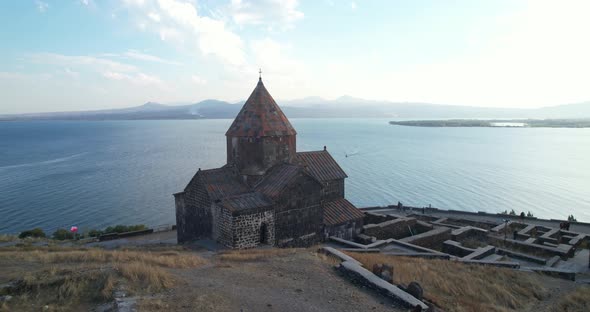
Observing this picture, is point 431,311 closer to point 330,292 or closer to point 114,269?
point 330,292

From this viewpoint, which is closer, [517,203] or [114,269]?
[114,269]

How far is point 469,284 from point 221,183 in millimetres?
9993

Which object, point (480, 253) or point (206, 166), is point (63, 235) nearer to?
point (480, 253)

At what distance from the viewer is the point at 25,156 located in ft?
246

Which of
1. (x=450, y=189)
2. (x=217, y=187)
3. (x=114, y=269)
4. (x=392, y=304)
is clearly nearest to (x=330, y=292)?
(x=392, y=304)

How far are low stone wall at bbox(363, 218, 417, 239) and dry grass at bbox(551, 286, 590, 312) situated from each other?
827 cm

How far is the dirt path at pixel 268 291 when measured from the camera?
7.20m

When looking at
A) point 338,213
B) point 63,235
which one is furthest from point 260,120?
point 63,235

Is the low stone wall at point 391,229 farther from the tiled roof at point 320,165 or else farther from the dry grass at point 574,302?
the dry grass at point 574,302

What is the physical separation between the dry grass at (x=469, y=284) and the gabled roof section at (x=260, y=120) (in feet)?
21.8

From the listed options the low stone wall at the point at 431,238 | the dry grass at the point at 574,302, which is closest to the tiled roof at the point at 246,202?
the low stone wall at the point at 431,238

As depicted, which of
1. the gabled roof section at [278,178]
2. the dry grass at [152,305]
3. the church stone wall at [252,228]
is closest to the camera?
the dry grass at [152,305]

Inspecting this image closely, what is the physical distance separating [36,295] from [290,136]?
11049mm

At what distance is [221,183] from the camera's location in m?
15.3
